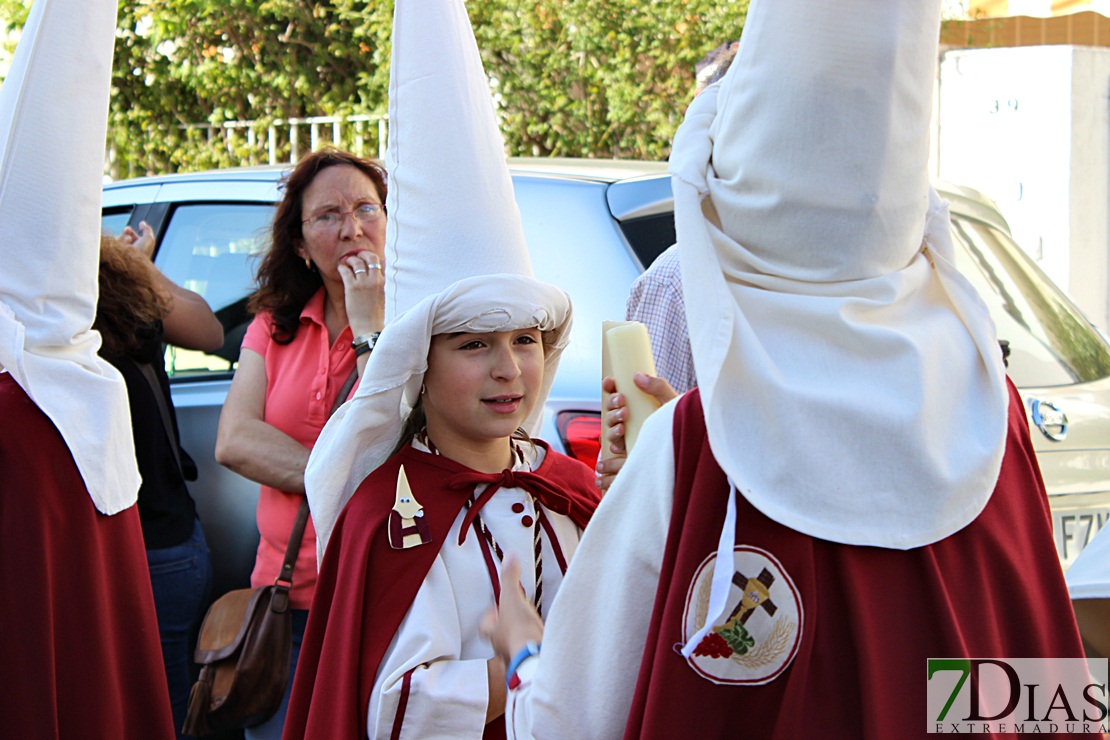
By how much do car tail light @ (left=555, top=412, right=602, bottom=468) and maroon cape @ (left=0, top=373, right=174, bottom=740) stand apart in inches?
46.4

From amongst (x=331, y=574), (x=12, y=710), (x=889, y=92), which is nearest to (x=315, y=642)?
(x=331, y=574)

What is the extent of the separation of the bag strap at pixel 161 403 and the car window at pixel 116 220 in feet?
5.33

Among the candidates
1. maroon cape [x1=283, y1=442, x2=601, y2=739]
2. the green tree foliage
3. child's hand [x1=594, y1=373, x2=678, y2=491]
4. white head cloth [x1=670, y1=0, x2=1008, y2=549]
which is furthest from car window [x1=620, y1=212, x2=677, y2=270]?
the green tree foliage

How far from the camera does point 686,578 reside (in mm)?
1584

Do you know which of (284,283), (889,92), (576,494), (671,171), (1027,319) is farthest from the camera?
(1027,319)

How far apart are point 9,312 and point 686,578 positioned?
6.57ft

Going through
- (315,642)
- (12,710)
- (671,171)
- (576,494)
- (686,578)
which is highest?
(671,171)

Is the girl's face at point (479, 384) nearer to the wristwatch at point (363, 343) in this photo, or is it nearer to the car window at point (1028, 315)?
the wristwatch at point (363, 343)

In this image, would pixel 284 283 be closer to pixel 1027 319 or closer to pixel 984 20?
pixel 1027 319

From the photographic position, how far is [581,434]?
3.28 meters

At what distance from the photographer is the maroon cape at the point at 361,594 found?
2307 mm

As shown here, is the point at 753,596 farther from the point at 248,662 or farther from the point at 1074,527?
the point at 1074,527

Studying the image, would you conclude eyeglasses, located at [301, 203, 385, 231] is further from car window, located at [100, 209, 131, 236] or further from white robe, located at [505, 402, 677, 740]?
white robe, located at [505, 402, 677, 740]

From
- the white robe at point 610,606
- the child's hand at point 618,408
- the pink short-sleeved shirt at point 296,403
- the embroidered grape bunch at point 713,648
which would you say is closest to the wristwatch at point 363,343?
the pink short-sleeved shirt at point 296,403
